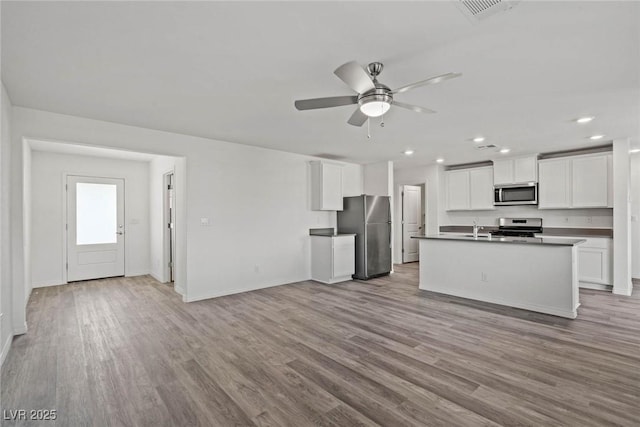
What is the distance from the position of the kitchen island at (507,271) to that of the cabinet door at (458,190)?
2.63 m

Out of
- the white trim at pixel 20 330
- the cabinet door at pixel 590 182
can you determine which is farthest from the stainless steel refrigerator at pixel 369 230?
the white trim at pixel 20 330

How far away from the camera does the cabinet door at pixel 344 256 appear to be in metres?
5.71

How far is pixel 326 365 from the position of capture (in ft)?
8.48

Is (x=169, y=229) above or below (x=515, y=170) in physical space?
below

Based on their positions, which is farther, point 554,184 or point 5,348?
point 554,184

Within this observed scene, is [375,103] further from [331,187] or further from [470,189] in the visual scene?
[470,189]

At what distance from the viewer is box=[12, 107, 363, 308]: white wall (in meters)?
3.91

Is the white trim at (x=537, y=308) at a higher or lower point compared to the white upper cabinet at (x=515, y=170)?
lower

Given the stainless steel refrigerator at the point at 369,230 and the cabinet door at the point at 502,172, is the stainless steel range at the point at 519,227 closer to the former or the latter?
the cabinet door at the point at 502,172

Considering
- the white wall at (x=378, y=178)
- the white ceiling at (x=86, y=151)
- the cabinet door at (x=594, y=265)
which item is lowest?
the cabinet door at (x=594, y=265)

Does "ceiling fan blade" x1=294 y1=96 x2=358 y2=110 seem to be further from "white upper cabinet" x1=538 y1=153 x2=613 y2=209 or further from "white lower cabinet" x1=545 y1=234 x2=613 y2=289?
"white upper cabinet" x1=538 y1=153 x2=613 y2=209

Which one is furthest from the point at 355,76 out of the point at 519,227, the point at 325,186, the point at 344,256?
the point at 519,227

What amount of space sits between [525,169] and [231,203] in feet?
18.7

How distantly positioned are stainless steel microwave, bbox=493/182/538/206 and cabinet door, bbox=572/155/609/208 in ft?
1.98
